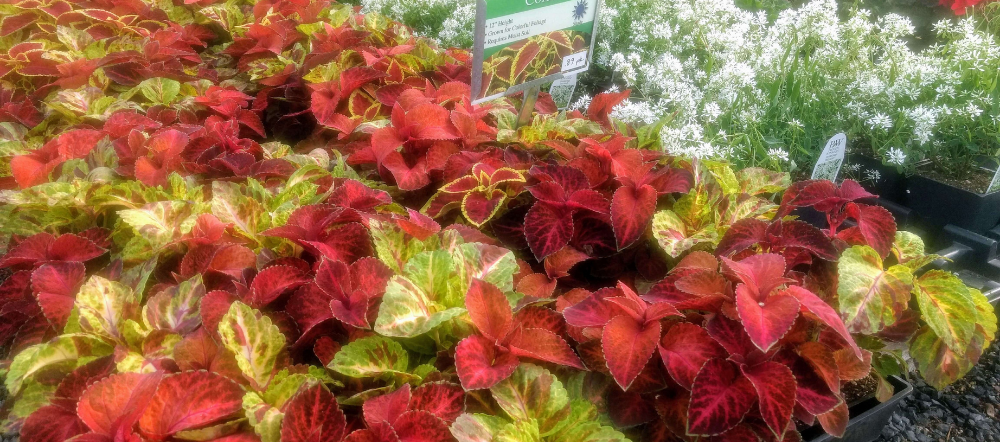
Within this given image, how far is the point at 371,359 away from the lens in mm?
744

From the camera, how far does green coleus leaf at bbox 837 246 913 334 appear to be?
2.68 ft

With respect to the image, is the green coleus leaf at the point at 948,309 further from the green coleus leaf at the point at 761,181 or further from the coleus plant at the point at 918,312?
the green coleus leaf at the point at 761,181

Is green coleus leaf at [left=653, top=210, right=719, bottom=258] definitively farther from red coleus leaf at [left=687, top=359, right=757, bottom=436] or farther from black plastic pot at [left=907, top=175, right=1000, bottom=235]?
black plastic pot at [left=907, top=175, right=1000, bottom=235]

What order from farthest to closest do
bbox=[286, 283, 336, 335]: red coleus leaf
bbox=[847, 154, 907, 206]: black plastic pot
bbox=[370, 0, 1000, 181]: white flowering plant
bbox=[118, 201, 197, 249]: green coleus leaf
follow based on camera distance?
bbox=[847, 154, 907, 206]: black plastic pot → bbox=[370, 0, 1000, 181]: white flowering plant → bbox=[118, 201, 197, 249]: green coleus leaf → bbox=[286, 283, 336, 335]: red coleus leaf

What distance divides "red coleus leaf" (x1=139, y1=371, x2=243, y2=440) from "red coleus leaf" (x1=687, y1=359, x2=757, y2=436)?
48 cm

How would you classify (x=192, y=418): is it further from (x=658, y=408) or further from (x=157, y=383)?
(x=658, y=408)

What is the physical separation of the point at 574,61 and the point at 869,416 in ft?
2.74

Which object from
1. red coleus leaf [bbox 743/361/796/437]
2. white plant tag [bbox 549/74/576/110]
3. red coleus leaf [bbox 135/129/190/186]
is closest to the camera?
red coleus leaf [bbox 743/361/796/437]

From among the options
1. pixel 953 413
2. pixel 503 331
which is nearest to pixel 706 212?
pixel 503 331

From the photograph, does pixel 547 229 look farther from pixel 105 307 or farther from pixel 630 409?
pixel 105 307

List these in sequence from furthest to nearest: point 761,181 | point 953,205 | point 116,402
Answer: point 953,205, point 761,181, point 116,402

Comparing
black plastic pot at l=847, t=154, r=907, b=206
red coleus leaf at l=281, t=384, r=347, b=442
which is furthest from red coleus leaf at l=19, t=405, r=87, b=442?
black plastic pot at l=847, t=154, r=907, b=206

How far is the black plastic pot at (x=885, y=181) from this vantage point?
1951 millimetres

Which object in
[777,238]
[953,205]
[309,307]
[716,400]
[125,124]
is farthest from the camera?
[953,205]
